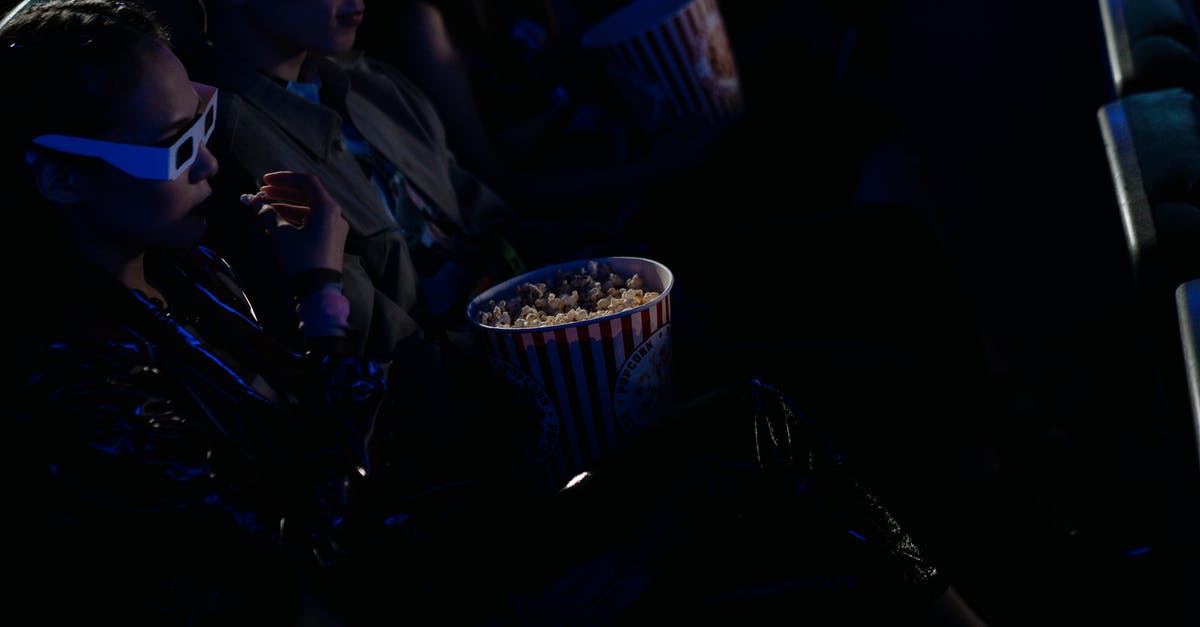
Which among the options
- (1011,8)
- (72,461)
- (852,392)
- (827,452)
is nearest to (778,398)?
(827,452)

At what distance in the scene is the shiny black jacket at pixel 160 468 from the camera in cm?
71

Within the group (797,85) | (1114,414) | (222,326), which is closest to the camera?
(222,326)

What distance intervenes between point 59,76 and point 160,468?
0.37 meters

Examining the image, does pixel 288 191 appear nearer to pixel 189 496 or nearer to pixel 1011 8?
pixel 189 496

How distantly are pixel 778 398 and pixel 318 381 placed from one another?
50 centimetres

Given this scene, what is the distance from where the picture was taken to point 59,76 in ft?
2.51

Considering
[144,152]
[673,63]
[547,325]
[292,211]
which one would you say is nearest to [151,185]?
[144,152]

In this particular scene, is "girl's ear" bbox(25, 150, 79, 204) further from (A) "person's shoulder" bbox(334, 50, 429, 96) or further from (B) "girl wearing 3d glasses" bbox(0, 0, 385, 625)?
(A) "person's shoulder" bbox(334, 50, 429, 96)

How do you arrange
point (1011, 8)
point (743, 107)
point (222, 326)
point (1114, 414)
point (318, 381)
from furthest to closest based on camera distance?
point (1011, 8) → point (743, 107) → point (1114, 414) → point (222, 326) → point (318, 381)

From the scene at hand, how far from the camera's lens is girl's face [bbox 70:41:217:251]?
31.2 inches

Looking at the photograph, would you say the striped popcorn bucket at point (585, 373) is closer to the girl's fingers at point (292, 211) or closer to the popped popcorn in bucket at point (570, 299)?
the popped popcorn in bucket at point (570, 299)

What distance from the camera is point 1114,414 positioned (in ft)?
5.60

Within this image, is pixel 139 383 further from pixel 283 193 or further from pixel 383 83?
pixel 383 83

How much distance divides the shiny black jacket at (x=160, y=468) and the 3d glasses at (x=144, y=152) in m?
0.11
